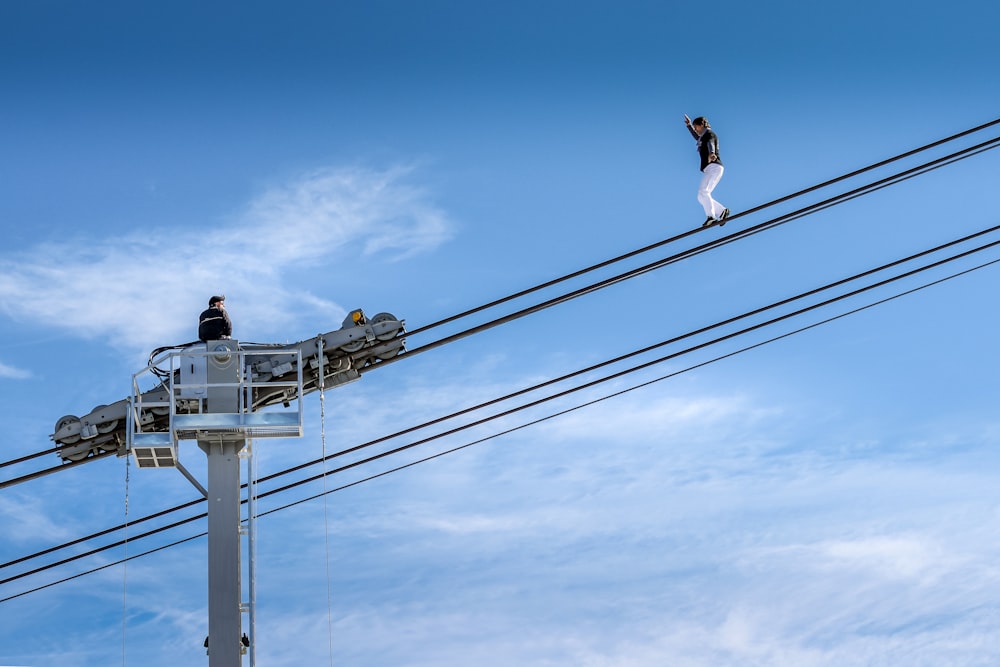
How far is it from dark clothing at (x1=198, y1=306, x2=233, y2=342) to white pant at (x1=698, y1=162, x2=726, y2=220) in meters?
7.98

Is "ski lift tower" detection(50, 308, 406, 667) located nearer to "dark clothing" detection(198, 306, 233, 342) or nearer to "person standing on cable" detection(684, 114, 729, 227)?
"dark clothing" detection(198, 306, 233, 342)

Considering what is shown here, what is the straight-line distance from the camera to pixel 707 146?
2256cm

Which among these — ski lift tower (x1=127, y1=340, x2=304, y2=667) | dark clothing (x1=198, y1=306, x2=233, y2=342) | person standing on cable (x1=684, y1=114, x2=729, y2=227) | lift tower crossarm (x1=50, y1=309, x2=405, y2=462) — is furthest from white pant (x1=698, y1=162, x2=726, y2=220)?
dark clothing (x1=198, y1=306, x2=233, y2=342)

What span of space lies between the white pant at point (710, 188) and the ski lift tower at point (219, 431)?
22.6 ft

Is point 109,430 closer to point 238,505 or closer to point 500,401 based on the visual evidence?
point 238,505

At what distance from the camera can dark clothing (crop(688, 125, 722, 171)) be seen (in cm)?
2250

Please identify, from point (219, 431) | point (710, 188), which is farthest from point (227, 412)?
point (710, 188)

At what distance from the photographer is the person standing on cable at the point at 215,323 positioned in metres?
23.4

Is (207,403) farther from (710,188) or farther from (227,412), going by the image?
(710,188)

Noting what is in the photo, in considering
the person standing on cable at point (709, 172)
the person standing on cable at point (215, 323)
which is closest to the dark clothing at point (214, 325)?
the person standing on cable at point (215, 323)

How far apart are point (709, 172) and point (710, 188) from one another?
0.25 meters

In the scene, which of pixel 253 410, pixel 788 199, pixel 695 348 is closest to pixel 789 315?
pixel 695 348

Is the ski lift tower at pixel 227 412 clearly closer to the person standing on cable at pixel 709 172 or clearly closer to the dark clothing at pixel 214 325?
the dark clothing at pixel 214 325

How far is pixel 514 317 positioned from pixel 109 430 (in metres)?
→ 6.98
